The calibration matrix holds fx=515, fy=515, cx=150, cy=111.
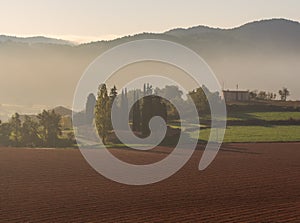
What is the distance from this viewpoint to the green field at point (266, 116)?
320ft

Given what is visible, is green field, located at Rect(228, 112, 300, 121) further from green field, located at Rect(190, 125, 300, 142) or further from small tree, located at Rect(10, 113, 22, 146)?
small tree, located at Rect(10, 113, 22, 146)

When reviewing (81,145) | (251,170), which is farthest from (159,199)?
(81,145)

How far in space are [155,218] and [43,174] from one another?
16399mm

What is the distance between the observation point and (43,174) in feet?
132

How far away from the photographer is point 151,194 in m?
33.2

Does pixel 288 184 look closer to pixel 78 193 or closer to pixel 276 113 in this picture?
pixel 78 193

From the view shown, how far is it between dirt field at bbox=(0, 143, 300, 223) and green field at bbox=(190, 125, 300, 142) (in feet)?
91.0

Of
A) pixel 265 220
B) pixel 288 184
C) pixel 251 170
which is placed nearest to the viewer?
pixel 265 220

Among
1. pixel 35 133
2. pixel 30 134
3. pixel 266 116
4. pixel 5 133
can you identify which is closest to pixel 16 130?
pixel 5 133

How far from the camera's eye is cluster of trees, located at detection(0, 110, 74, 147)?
7762 centimetres

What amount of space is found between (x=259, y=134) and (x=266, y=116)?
18.0m

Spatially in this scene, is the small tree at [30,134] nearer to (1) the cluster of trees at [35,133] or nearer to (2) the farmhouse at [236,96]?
(1) the cluster of trees at [35,133]

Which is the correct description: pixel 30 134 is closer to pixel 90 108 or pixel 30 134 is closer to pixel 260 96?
pixel 90 108

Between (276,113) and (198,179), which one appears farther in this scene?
(276,113)
